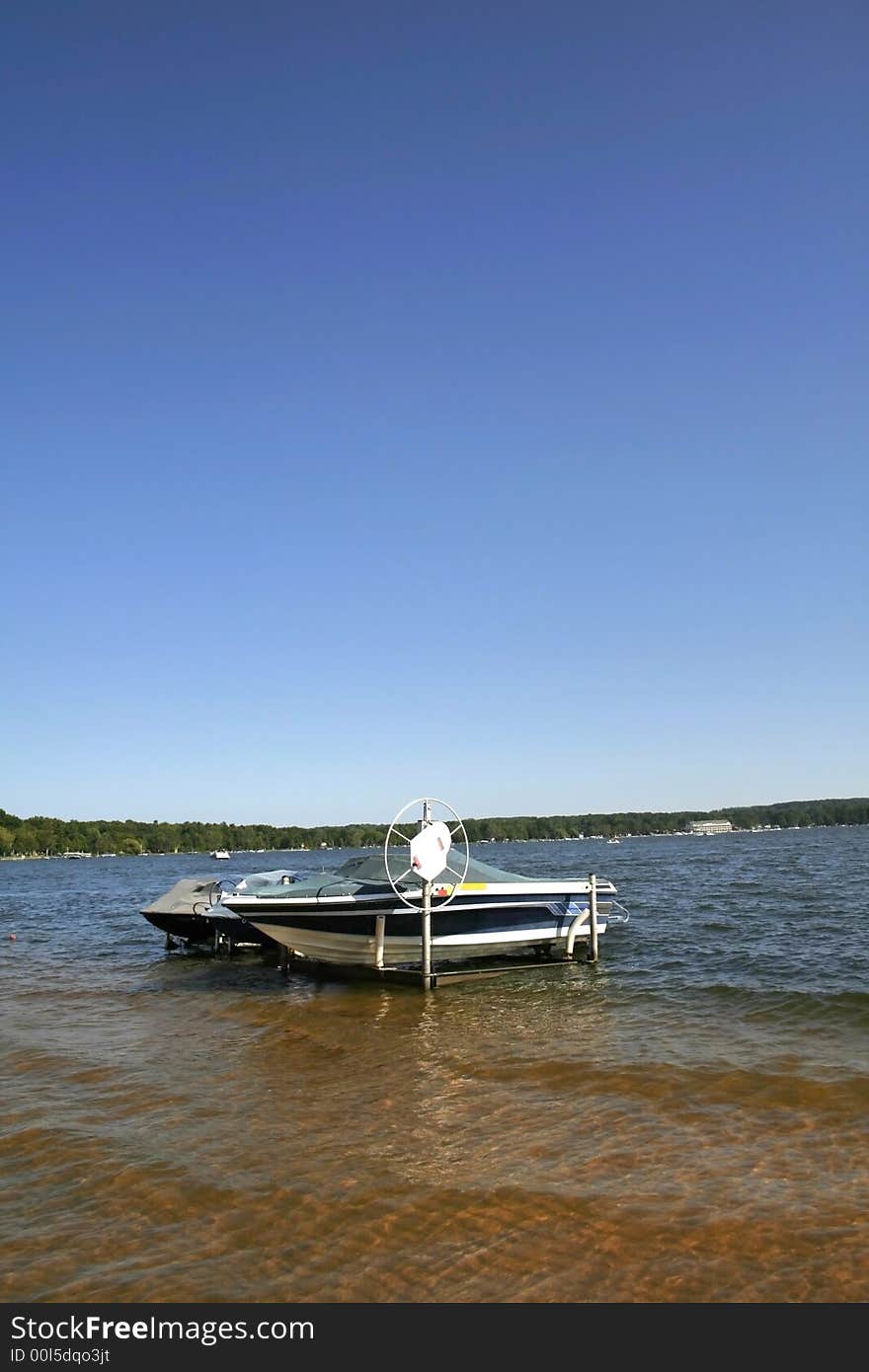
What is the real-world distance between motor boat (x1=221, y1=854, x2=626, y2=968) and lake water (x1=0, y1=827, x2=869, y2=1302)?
3.13 feet

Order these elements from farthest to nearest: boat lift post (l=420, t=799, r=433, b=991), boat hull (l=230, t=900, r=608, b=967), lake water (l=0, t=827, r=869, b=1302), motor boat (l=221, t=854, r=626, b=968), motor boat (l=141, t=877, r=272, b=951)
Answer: motor boat (l=141, t=877, r=272, b=951) < boat hull (l=230, t=900, r=608, b=967) < motor boat (l=221, t=854, r=626, b=968) < boat lift post (l=420, t=799, r=433, b=991) < lake water (l=0, t=827, r=869, b=1302)

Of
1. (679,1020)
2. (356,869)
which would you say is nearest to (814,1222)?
(679,1020)

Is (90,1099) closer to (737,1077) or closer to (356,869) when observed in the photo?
(737,1077)

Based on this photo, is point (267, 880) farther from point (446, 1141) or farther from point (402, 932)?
point (446, 1141)

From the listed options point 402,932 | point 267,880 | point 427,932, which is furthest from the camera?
point 267,880

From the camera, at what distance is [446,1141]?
8438 mm

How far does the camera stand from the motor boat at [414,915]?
1744 centimetres

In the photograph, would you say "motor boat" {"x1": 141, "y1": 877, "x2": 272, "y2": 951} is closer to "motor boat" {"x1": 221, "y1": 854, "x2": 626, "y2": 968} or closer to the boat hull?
"motor boat" {"x1": 221, "y1": 854, "x2": 626, "y2": 968}

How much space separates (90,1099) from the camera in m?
10.1

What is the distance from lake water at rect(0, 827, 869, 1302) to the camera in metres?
5.91

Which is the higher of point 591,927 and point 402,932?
point 402,932

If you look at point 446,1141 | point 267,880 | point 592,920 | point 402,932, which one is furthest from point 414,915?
point 446,1141

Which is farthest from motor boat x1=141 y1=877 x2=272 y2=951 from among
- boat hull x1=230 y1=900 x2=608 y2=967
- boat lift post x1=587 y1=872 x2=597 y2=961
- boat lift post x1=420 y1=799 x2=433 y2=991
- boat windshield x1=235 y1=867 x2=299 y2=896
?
boat lift post x1=587 y1=872 x2=597 y2=961

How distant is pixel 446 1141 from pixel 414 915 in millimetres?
8953
